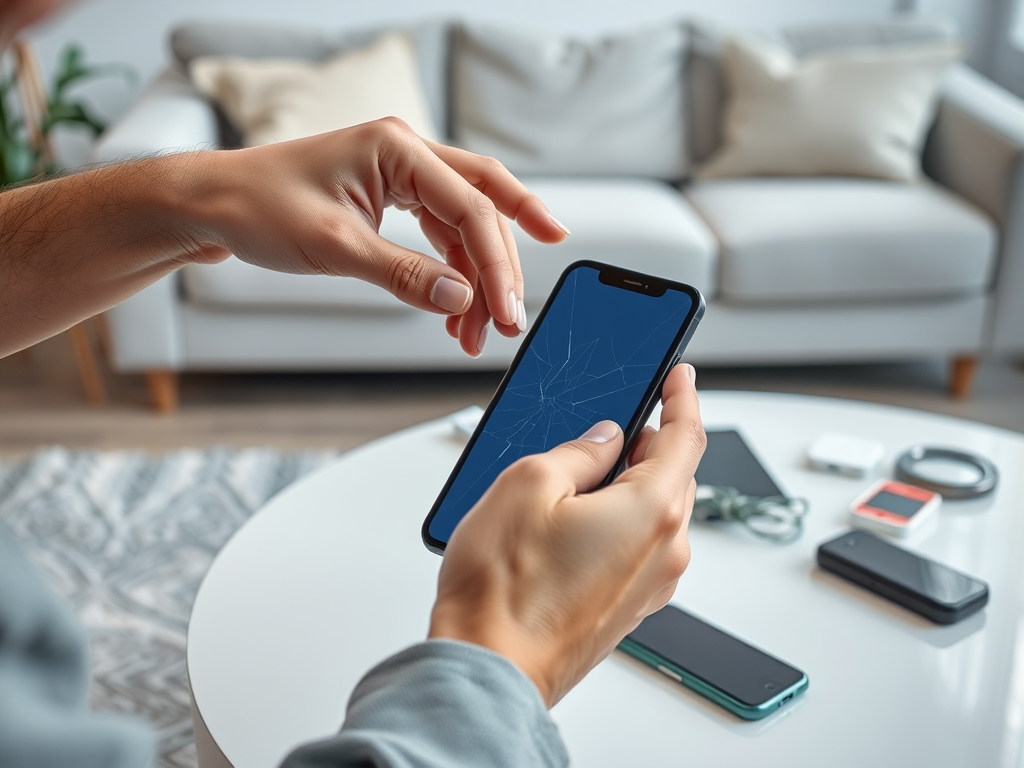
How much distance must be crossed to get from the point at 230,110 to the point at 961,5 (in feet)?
7.67

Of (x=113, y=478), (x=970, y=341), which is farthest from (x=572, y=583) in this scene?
(x=970, y=341)

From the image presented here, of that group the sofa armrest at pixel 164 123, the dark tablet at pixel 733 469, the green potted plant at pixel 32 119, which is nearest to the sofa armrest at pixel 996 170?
the dark tablet at pixel 733 469

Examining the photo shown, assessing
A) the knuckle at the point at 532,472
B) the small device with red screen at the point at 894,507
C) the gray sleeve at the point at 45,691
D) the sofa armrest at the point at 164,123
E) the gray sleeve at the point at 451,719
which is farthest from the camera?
the sofa armrest at the point at 164,123

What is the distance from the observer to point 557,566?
2.04ft

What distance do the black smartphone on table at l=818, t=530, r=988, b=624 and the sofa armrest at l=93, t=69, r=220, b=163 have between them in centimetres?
158

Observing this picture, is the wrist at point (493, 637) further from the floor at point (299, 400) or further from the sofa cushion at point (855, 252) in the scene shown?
the sofa cushion at point (855, 252)

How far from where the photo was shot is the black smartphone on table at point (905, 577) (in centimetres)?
108

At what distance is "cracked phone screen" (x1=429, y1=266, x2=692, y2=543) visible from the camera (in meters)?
0.95

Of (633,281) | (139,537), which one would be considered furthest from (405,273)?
(139,537)

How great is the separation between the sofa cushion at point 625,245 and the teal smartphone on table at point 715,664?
1.42m

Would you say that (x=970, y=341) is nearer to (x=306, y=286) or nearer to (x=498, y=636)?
(x=306, y=286)

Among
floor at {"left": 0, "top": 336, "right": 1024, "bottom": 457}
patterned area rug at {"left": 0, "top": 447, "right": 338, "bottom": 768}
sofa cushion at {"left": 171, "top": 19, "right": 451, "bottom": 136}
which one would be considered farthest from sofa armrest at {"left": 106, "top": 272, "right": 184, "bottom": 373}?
sofa cushion at {"left": 171, "top": 19, "right": 451, "bottom": 136}

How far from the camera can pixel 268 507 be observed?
131cm

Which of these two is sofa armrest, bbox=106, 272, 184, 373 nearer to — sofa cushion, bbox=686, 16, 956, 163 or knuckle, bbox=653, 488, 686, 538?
sofa cushion, bbox=686, 16, 956, 163
